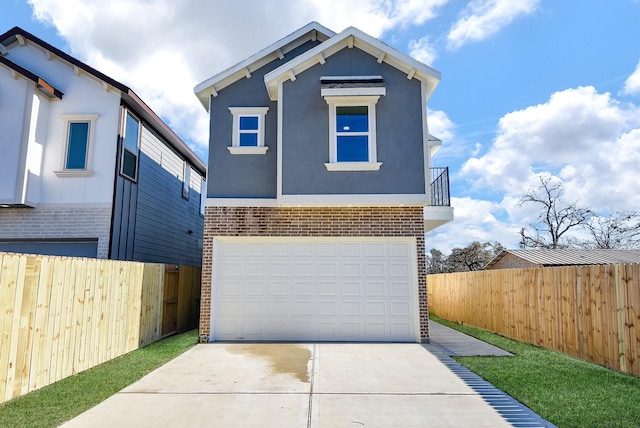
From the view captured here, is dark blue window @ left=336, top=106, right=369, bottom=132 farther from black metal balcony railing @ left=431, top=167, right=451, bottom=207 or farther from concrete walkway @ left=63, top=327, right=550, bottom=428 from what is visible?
concrete walkway @ left=63, top=327, right=550, bottom=428

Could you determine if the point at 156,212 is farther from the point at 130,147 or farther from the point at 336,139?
the point at 336,139

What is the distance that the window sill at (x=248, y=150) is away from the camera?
1054 centimetres

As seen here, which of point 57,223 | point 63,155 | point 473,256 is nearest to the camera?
point 57,223

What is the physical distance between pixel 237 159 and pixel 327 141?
7.90 feet

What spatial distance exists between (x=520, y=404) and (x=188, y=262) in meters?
14.7

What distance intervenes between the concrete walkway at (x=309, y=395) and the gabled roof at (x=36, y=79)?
26.7ft

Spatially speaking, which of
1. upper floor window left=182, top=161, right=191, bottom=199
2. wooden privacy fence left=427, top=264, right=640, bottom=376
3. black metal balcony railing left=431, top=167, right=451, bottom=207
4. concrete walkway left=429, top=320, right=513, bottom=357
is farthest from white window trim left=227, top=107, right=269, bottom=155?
wooden privacy fence left=427, top=264, right=640, bottom=376

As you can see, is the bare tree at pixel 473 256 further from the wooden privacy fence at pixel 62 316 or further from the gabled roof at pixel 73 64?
the wooden privacy fence at pixel 62 316

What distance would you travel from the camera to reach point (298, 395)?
575 cm

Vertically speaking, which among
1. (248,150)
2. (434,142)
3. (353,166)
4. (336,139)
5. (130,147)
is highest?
(434,142)

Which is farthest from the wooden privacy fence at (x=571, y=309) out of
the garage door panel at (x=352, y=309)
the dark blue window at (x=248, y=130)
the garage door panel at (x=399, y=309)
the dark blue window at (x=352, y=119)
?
the dark blue window at (x=248, y=130)

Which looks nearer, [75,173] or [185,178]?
[75,173]

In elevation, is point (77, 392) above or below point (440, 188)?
below

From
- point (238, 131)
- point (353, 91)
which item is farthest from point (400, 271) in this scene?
point (238, 131)
